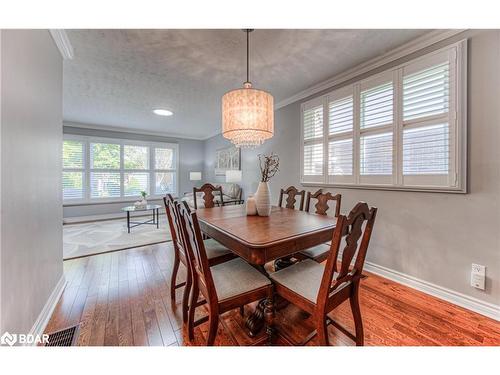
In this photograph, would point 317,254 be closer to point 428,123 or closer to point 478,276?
point 478,276

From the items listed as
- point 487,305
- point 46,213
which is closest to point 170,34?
point 46,213

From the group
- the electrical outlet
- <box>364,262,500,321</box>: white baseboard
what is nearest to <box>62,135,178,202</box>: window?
<box>364,262,500,321</box>: white baseboard

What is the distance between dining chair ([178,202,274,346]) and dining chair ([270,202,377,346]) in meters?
0.13

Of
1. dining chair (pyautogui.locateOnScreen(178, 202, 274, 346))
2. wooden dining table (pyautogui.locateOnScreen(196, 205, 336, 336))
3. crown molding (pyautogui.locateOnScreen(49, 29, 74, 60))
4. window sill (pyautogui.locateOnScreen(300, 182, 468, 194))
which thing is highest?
crown molding (pyautogui.locateOnScreen(49, 29, 74, 60))

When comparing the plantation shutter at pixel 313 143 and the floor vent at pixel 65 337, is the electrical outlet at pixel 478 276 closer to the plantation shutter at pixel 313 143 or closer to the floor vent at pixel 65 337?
the plantation shutter at pixel 313 143

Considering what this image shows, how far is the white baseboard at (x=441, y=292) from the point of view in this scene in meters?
1.61

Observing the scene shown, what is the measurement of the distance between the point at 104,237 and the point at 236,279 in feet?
11.8

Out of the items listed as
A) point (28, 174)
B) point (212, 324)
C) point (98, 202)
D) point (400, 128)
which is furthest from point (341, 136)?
point (98, 202)

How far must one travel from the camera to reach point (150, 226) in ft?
15.2

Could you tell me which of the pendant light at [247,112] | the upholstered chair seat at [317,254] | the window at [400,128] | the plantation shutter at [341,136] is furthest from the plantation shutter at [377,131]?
the pendant light at [247,112]

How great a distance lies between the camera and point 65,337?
1397mm

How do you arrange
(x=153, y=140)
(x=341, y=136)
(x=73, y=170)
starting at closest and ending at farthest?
(x=341, y=136) < (x=73, y=170) < (x=153, y=140)

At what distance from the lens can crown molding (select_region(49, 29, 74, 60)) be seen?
67.4 inches

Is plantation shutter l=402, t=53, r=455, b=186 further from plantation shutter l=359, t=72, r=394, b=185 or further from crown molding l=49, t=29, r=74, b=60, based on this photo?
crown molding l=49, t=29, r=74, b=60
